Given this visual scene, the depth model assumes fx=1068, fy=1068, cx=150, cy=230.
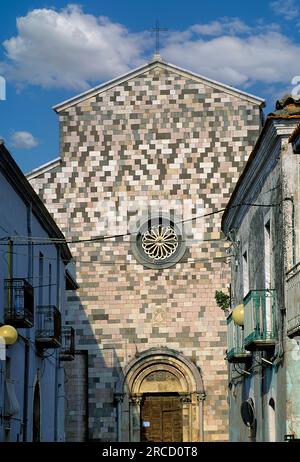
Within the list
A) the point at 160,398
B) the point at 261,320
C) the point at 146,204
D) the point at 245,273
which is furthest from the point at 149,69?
the point at 261,320

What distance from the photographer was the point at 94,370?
1414 inches

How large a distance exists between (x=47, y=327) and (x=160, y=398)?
39.8 ft

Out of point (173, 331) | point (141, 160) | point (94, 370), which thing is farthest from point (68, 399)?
point (141, 160)

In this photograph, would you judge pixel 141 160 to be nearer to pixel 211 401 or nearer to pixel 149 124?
pixel 149 124

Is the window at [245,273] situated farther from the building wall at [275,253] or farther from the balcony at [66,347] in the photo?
the balcony at [66,347]

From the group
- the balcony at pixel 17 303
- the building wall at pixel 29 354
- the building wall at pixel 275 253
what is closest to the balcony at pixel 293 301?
the building wall at pixel 275 253

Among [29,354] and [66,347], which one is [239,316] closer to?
[29,354]

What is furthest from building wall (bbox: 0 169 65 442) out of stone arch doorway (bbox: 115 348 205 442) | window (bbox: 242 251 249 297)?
stone arch doorway (bbox: 115 348 205 442)

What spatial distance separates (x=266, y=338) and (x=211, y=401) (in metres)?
17.5

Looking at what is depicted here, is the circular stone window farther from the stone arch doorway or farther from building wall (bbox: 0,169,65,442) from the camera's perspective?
building wall (bbox: 0,169,65,442)

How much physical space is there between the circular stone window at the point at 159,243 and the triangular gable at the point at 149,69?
5001 mm

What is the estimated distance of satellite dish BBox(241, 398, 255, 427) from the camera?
21125mm

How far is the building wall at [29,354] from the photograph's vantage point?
21.3 m

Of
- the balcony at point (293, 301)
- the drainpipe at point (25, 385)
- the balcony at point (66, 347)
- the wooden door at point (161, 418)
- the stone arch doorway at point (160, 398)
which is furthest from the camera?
the wooden door at point (161, 418)
